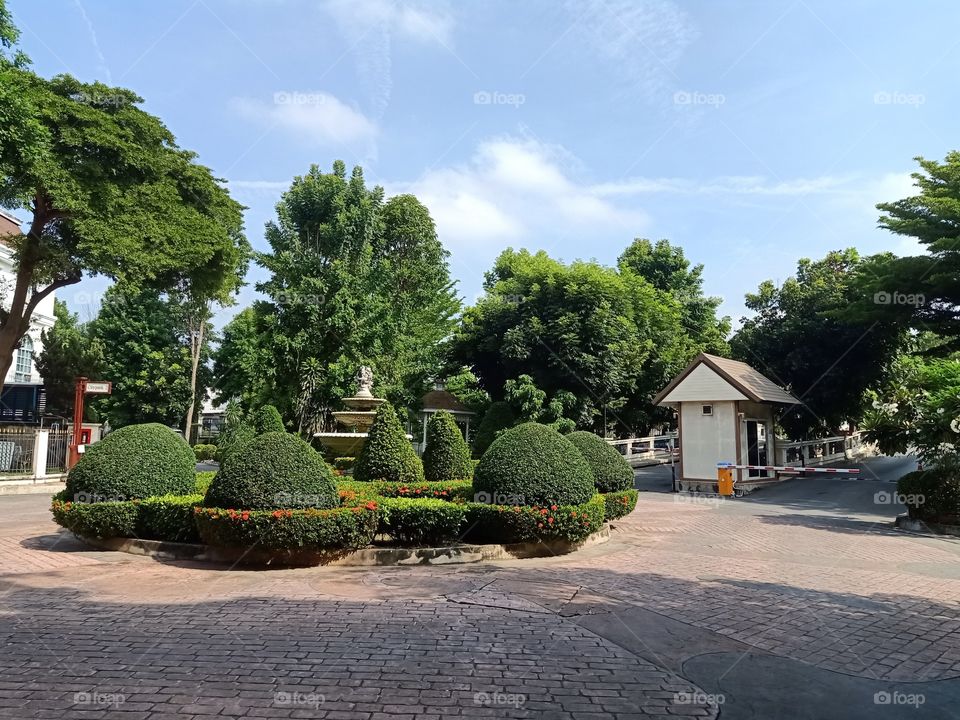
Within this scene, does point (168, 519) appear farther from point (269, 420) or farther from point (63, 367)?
point (63, 367)

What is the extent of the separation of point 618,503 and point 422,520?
15.5ft

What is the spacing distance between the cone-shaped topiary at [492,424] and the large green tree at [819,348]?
1139cm

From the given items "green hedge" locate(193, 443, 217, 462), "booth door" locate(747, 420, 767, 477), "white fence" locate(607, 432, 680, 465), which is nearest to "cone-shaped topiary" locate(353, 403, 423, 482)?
"booth door" locate(747, 420, 767, 477)

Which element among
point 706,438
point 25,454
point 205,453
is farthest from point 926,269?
point 205,453

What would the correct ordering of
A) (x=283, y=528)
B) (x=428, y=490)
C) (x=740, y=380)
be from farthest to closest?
(x=740, y=380), (x=428, y=490), (x=283, y=528)

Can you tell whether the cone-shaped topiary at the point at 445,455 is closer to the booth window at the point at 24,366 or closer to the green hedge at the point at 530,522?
the green hedge at the point at 530,522

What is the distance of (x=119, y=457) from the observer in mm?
10562

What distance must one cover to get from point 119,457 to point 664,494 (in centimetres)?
1602

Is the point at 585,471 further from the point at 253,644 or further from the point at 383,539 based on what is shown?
the point at 253,644

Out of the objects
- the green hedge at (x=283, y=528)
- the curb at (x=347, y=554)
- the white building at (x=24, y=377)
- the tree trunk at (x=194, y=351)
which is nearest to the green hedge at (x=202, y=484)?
the curb at (x=347, y=554)

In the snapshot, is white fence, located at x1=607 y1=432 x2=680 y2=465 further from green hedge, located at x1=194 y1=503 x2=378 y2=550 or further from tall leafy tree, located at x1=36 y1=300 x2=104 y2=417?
tall leafy tree, located at x1=36 y1=300 x2=104 y2=417

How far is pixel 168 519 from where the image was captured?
32.6 ft

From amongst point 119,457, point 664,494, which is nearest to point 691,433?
point 664,494

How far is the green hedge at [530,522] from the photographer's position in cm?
964
